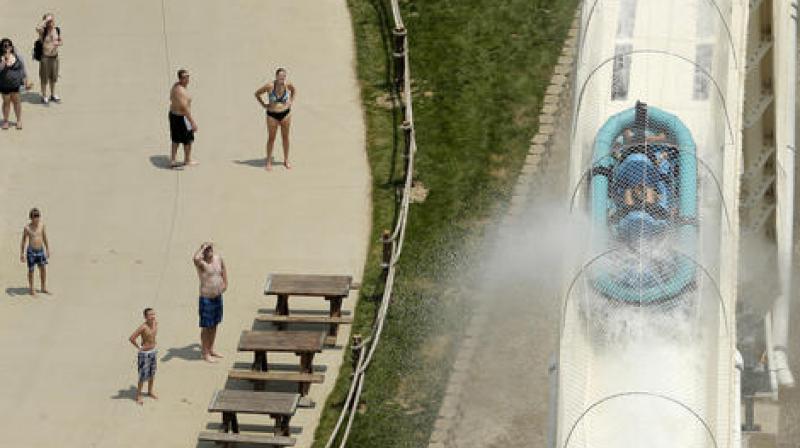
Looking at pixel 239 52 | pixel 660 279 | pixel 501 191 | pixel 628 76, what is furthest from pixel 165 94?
pixel 660 279

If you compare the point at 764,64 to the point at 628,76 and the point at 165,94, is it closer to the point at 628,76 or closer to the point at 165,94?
the point at 628,76

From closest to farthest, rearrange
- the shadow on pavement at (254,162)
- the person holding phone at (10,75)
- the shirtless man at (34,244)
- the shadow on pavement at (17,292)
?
the shirtless man at (34,244)
the shadow on pavement at (17,292)
the shadow on pavement at (254,162)
the person holding phone at (10,75)

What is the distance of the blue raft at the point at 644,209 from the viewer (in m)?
26.8

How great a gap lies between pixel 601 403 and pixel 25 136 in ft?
41.0

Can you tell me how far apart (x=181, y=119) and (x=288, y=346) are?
5.14 meters

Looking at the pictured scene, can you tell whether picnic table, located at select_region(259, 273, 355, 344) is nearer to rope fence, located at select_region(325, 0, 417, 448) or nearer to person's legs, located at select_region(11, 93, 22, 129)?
rope fence, located at select_region(325, 0, 417, 448)

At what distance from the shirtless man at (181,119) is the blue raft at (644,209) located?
773 cm

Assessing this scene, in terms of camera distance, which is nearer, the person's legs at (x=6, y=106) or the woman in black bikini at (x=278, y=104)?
the woman in black bikini at (x=278, y=104)

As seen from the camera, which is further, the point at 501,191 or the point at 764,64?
the point at 501,191

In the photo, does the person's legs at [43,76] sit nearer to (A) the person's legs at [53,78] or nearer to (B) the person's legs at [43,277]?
(A) the person's legs at [53,78]

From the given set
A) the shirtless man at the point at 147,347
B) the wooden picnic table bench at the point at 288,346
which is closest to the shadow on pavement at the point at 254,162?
the wooden picnic table bench at the point at 288,346

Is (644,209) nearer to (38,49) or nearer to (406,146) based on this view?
(406,146)

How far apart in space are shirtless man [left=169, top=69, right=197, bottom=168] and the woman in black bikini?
1032 millimetres

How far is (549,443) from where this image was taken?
2617cm
